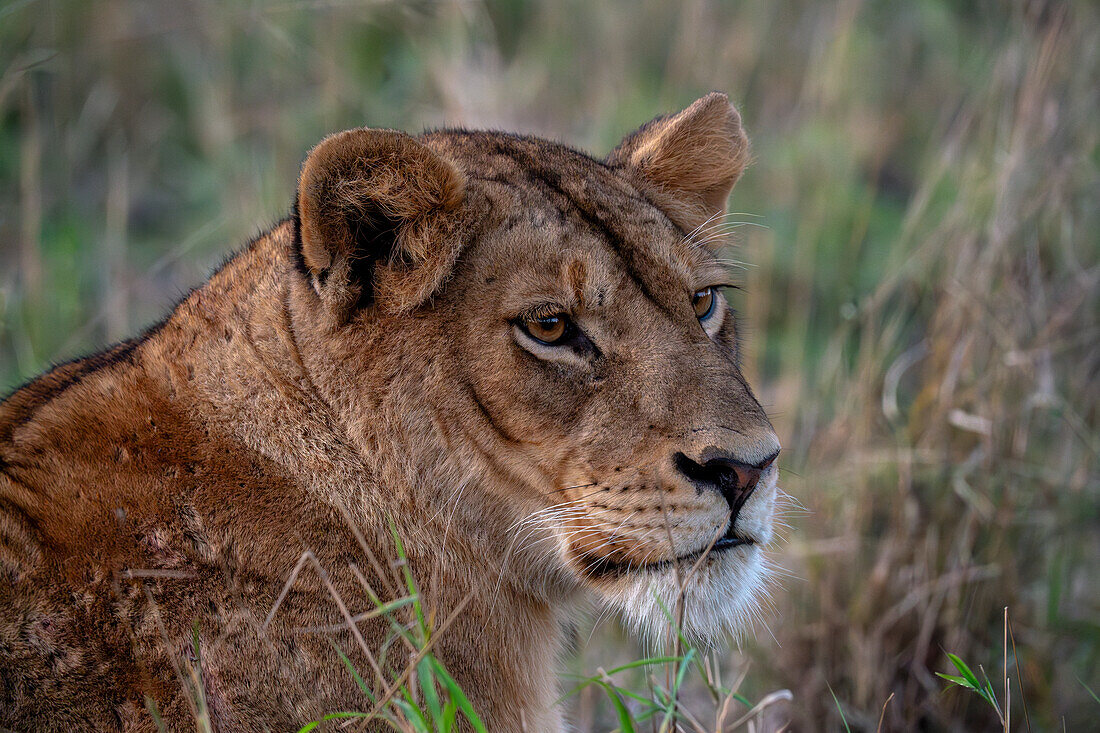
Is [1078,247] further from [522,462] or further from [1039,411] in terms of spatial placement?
[522,462]

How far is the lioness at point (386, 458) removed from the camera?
254 cm

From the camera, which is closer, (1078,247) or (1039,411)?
(1039,411)

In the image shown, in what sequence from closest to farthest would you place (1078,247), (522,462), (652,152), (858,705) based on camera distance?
(522,462) → (652,152) → (858,705) → (1078,247)

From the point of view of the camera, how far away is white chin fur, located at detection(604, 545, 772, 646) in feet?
9.27

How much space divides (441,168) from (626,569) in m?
1.21

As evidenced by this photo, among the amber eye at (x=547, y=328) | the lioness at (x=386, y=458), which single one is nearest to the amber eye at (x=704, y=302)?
the lioness at (x=386, y=458)

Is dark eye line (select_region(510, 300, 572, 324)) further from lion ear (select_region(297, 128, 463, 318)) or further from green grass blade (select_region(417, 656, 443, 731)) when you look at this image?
green grass blade (select_region(417, 656, 443, 731))

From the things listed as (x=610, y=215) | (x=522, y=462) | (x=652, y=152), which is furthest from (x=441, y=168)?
(x=652, y=152)

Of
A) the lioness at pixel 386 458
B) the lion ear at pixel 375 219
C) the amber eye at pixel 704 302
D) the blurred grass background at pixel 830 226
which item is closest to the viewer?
the lioness at pixel 386 458

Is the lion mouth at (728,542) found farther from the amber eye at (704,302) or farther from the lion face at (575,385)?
the amber eye at (704,302)

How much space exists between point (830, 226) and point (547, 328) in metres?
4.72

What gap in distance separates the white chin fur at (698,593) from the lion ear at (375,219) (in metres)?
0.99

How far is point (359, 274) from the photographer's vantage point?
9.39 ft

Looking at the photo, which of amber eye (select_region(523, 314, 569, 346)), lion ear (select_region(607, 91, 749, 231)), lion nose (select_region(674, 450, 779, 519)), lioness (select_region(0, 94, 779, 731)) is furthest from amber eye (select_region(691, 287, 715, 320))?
lion nose (select_region(674, 450, 779, 519))
